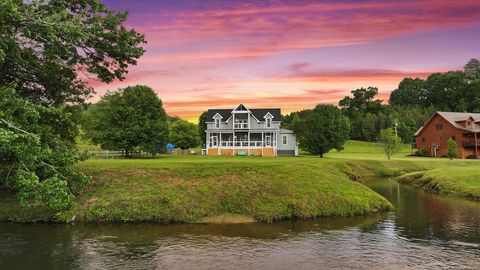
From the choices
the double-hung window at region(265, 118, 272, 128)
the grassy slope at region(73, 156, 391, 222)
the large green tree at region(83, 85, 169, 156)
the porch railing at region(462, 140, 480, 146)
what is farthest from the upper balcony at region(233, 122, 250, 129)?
the porch railing at region(462, 140, 480, 146)

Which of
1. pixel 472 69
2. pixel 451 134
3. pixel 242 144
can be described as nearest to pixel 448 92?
pixel 472 69

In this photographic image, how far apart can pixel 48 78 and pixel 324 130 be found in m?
48.3

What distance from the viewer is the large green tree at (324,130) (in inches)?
2598

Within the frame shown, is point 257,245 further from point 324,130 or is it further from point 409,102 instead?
point 409,102

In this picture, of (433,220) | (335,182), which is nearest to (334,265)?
(433,220)

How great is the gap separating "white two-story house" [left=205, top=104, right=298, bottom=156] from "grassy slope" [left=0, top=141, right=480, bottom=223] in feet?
125

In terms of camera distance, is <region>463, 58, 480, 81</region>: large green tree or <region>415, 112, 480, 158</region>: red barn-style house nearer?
<region>415, 112, 480, 158</region>: red barn-style house

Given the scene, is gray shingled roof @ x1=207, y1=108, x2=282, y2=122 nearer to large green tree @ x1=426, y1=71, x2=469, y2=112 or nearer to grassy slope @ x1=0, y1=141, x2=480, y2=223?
grassy slope @ x1=0, y1=141, x2=480, y2=223

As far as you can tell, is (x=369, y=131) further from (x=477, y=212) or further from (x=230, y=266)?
(x=230, y=266)

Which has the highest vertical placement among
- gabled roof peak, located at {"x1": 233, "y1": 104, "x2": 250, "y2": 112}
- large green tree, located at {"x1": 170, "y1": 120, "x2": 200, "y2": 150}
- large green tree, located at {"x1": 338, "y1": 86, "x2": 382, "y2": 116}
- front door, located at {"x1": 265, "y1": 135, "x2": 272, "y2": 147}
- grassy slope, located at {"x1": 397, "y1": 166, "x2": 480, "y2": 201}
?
large green tree, located at {"x1": 338, "y1": 86, "x2": 382, "y2": 116}

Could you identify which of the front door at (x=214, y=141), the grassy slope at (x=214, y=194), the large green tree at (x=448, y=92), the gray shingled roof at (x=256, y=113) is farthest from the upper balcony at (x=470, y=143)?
the large green tree at (x=448, y=92)

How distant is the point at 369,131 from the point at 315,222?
10560 centimetres

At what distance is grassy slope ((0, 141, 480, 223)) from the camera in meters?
24.5

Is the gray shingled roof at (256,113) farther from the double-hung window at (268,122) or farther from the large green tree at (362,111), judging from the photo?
the large green tree at (362,111)
